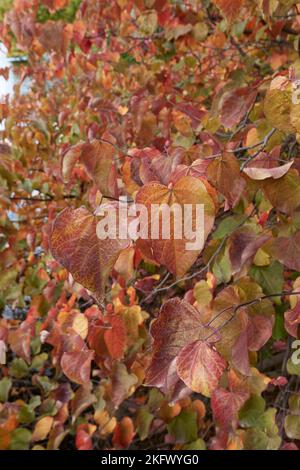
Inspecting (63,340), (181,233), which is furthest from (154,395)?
(181,233)

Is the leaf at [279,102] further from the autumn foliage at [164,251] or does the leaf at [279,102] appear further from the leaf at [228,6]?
the leaf at [228,6]

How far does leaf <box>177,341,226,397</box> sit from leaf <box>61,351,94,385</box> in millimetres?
303

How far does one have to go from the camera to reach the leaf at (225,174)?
515 millimetres

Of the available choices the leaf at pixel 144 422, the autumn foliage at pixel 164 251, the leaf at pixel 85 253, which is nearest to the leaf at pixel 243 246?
the autumn foliage at pixel 164 251

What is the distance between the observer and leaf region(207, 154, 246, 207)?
Answer: 1.69 ft

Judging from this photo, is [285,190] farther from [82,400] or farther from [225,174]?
[82,400]

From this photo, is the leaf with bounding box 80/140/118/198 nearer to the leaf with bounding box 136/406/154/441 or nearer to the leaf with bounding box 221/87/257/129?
the leaf with bounding box 221/87/257/129

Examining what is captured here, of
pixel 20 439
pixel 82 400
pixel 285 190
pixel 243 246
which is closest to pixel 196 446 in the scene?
pixel 82 400

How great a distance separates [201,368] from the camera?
47cm

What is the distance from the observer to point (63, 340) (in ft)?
2.91

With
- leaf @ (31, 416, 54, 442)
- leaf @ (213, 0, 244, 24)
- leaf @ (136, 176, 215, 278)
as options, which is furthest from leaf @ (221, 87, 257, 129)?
leaf @ (31, 416, 54, 442)

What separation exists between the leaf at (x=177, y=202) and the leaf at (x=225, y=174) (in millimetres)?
82

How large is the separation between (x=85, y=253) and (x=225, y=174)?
16 centimetres
